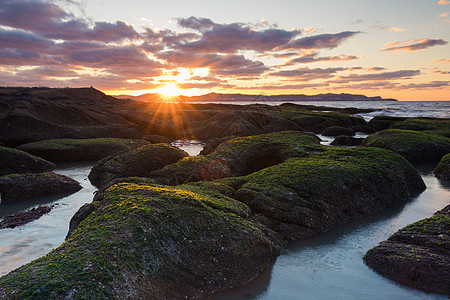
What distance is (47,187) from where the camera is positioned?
1789cm

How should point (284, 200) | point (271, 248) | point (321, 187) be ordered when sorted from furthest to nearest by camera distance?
point (321, 187)
point (284, 200)
point (271, 248)

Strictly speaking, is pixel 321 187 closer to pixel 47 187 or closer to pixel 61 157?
pixel 47 187

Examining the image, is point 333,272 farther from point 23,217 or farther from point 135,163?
point 135,163

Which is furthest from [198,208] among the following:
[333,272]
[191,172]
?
[191,172]

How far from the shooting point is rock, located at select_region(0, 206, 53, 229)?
13297 millimetres

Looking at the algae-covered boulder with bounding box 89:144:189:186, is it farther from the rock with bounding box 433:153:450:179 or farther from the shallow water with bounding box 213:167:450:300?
the rock with bounding box 433:153:450:179

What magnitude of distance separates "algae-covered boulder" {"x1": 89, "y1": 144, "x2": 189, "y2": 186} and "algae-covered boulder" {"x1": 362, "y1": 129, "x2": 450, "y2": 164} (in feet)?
61.8

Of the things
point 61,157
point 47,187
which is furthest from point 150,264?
point 61,157

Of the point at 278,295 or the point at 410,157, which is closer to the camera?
the point at 278,295

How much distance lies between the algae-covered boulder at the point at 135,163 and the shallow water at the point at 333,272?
Result: 38.2 ft

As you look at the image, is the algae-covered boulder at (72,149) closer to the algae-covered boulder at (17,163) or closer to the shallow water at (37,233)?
the algae-covered boulder at (17,163)

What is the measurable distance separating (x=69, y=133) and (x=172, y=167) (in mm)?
23816

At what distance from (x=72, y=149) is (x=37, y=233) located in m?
17.8

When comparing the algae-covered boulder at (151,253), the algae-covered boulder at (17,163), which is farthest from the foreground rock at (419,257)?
the algae-covered boulder at (17,163)
